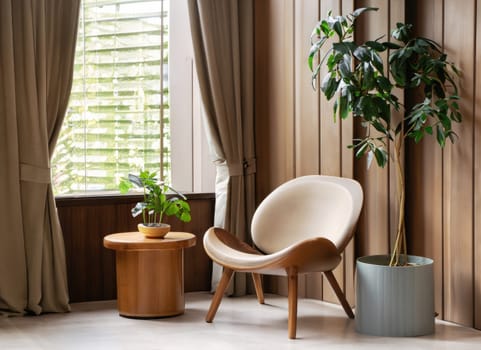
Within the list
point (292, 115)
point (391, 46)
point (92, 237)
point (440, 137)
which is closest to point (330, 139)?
point (292, 115)

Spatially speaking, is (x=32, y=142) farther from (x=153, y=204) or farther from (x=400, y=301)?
(x=400, y=301)

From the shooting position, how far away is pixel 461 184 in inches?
152

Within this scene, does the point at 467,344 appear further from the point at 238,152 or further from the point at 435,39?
the point at 238,152

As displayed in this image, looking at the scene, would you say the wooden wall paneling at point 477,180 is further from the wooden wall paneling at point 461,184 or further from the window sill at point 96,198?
the window sill at point 96,198

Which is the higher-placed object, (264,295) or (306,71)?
(306,71)

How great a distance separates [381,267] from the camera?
377 centimetres

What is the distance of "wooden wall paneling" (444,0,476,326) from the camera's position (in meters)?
3.79

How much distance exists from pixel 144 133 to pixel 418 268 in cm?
195

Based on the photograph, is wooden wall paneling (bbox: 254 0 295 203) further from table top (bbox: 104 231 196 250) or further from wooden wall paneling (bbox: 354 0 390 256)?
table top (bbox: 104 231 196 250)

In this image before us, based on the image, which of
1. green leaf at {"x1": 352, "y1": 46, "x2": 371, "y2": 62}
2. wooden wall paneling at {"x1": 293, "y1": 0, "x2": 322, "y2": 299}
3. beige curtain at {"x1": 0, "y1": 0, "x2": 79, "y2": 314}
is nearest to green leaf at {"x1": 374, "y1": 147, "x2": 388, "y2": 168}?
green leaf at {"x1": 352, "y1": 46, "x2": 371, "y2": 62}

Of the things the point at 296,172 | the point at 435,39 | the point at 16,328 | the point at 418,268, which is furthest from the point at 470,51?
the point at 16,328

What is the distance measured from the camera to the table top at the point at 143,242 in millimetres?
4117

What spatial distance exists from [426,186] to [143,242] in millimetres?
1472

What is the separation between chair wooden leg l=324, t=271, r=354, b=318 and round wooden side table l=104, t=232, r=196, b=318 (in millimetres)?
788
